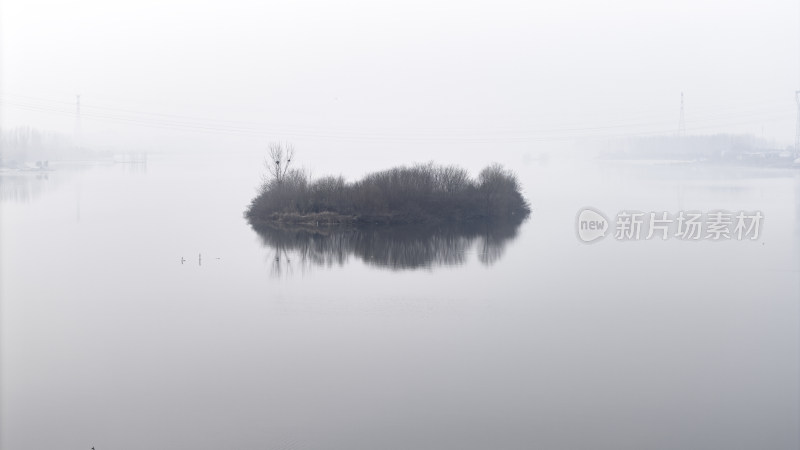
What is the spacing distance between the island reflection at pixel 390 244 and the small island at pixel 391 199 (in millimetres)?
255

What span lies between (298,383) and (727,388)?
2.23 metres

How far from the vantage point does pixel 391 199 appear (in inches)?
427

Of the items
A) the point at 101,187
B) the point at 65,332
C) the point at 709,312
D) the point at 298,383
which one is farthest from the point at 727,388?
the point at 101,187

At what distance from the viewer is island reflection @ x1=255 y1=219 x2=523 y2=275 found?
788 cm

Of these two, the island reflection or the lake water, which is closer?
the lake water

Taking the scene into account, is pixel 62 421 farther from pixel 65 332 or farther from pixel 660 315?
pixel 660 315

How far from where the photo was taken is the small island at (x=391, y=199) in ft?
35.1

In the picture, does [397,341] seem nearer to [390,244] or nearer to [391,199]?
[390,244]

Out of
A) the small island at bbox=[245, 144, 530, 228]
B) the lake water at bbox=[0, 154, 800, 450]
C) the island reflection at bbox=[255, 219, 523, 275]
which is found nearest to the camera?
the lake water at bbox=[0, 154, 800, 450]

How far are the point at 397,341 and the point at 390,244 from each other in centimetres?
417

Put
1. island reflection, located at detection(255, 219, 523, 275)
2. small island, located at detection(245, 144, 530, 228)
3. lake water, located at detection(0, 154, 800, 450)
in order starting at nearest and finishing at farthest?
lake water, located at detection(0, 154, 800, 450)
island reflection, located at detection(255, 219, 523, 275)
small island, located at detection(245, 144, 530, 228)

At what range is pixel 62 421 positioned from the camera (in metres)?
3.60

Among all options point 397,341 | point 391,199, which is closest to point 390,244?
point 391,199

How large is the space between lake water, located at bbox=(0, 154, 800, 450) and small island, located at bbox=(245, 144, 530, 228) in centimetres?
99
